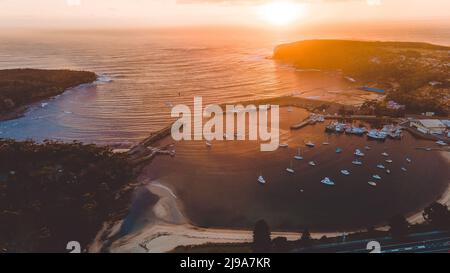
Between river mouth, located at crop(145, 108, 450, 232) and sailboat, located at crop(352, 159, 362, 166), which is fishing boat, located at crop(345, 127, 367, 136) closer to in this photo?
river mouth, located at crop(145, 108, 450, 232)

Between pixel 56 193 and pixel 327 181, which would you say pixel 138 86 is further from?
pixel 327 181

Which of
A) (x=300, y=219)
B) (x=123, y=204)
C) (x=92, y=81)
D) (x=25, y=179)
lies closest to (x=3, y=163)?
(x=25, y=179)

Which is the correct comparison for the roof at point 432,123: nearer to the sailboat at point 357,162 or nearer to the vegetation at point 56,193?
the sailboat at point 357,162

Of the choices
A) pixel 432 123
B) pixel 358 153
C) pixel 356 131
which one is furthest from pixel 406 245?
pixel 432 123

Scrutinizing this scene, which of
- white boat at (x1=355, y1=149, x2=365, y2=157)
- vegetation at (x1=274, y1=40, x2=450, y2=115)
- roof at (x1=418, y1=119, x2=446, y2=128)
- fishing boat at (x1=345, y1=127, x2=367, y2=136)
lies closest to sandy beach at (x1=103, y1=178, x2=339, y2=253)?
white boat at (x1=355, y1=149, x2=365, y2=157)

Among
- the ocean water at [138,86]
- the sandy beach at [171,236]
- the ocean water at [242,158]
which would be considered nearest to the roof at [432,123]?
the ocean water at [242,158]

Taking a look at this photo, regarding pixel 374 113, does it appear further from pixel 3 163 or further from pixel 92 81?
pixel 92 81

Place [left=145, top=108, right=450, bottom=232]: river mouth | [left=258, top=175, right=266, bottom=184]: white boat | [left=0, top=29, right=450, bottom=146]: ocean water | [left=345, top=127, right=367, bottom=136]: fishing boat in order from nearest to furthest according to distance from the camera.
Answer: [left=145, top=108, right=450, bottom=232]: river mouth → [left=258, top=175, right=266, bottom=184]: white boat → [left=345, top=127, right=367, bottom=136]: fishing boat → [left=0, top=29, right=450, bottom=146]: ocean water
